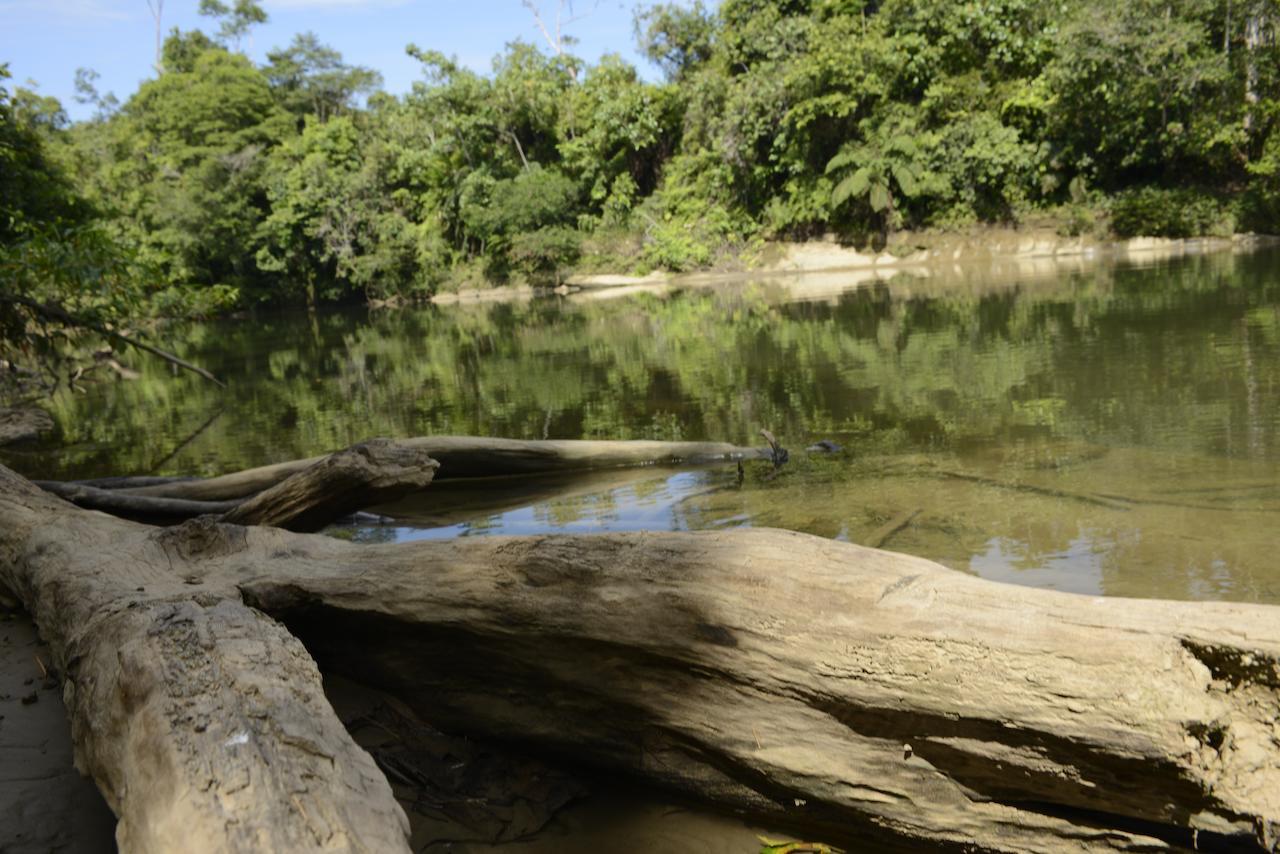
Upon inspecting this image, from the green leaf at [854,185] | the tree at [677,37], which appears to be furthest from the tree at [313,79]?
the green leaf at [854,185]

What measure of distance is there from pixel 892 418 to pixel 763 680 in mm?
5707

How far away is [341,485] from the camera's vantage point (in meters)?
4.32

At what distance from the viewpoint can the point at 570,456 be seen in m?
6.63

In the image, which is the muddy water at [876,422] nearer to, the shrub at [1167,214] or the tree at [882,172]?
the shrub at [1167,214]

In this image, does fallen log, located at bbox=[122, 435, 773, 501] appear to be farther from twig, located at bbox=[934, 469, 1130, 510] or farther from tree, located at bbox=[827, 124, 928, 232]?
tree, located at bbox=[827, 124, 928, 232]

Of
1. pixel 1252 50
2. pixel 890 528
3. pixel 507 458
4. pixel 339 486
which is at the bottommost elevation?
pixel 890 528

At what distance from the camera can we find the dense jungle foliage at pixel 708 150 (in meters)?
24.3

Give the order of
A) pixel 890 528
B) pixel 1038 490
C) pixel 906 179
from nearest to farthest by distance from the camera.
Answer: pixel 890 528 < pixel 1038 490 < pixel 906 179

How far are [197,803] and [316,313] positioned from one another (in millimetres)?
41488

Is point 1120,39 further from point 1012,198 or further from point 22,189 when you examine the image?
point 22,189

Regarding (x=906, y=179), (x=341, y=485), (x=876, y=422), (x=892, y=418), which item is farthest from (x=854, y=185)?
(x=341, y=485)

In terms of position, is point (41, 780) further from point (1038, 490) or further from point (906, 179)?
point (906, 179)

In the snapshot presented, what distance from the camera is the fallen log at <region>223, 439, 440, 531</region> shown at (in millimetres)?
4301

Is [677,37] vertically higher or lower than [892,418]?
higher
